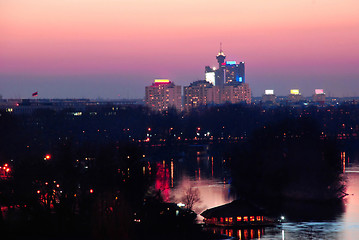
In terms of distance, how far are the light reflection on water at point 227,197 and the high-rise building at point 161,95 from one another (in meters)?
98.7

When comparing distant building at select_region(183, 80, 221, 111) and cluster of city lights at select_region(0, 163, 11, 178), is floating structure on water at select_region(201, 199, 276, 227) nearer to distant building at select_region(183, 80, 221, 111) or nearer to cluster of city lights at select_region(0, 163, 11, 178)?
cluster of city lights at select_region(0, 163, 11, 178)

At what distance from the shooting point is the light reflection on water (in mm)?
21891

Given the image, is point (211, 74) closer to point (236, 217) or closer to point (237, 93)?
point (237, 93)

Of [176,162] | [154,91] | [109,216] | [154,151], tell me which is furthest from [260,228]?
[154,91]

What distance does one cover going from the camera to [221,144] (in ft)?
190

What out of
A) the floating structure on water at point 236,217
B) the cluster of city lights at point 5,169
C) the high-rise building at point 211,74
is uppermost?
the high-rise building at point 211,74

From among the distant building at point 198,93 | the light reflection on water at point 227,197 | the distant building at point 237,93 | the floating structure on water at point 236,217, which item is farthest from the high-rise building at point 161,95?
the floating structure on water at point 236,217

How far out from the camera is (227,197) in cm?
2848

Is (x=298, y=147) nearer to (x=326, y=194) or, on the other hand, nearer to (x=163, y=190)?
(x=326, y=194)

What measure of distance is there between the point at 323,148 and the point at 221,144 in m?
24.3

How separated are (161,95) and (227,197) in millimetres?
115648

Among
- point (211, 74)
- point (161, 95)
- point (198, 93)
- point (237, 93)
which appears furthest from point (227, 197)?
point (211, 74)

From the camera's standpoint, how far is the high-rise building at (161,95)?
143m

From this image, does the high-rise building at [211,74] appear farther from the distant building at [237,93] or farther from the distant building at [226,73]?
the distant building at [237,93]
